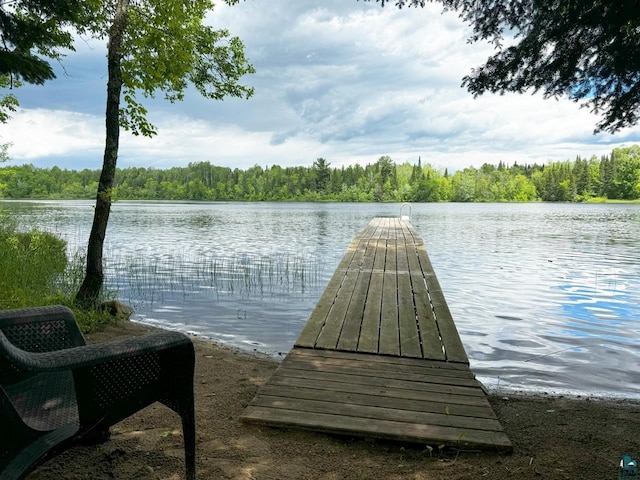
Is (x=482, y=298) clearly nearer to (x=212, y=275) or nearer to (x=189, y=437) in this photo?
(x=212, y=275)

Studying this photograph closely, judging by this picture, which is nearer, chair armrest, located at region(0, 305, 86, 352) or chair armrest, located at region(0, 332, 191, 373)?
chair armrest, located at region(0, 332, 191, 373)

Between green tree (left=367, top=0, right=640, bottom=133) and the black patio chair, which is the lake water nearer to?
green tree (left=367, top=0, right=640, bottom=133)

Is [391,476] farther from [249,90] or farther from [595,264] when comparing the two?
[595,264]

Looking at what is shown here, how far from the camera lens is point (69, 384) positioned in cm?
209

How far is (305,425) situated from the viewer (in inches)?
105

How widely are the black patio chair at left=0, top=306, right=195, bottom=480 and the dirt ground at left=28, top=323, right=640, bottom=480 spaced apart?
1.30 feet

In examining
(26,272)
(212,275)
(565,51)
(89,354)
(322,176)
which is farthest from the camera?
(322,176)

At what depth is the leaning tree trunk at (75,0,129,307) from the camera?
18.8 ft

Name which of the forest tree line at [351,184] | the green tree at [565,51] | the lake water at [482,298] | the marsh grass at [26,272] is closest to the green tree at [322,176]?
the forest tree line at [351,184]

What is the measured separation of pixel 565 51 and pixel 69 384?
3.76 metres

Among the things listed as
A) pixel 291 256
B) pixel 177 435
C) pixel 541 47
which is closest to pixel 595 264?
pixel 291 256

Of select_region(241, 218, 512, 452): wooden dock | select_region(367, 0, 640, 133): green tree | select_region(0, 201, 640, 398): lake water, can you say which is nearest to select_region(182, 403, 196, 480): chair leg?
select_region(241, 218, 512, 452): wooden dock

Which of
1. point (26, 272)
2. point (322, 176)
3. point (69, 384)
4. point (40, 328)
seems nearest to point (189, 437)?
point (69, 384)

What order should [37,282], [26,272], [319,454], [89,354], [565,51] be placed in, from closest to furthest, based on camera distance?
[89,354] < [319,454] < [565,51] < [26,272] < [37,282]
